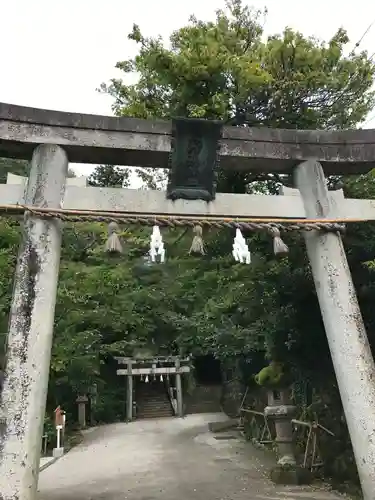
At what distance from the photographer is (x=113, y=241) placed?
15.1 feet

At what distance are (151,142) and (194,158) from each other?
22.1 inches

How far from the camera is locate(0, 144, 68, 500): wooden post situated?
3.74 m

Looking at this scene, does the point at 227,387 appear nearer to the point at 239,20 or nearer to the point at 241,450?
the point at 241,450

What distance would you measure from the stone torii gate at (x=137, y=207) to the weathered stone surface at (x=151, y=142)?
1cm

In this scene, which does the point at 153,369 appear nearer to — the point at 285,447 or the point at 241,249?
the point at 285,447

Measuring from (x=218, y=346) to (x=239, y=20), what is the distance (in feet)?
28.9

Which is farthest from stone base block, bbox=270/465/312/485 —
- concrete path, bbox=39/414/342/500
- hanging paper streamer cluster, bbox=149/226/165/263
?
hanging paper streamer cluster, bbox=149/226/165/263

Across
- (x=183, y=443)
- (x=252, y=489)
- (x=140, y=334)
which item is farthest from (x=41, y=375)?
(x=140, y=334)

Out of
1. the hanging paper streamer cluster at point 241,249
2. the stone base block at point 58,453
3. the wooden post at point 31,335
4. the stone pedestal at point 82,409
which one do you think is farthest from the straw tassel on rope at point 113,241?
the stone pedestal at point 82,409

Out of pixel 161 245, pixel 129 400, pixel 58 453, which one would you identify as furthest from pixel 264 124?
pixel 129 400

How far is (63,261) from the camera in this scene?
13.0 metres

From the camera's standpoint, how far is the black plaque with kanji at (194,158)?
5.03 meters

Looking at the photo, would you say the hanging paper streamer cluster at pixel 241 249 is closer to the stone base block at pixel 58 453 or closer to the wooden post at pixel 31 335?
the wooden post at pixel 31 335

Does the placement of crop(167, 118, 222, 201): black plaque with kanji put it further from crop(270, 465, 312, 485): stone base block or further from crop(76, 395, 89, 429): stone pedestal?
crop(76, 395, 89, 429): stone pedestal
